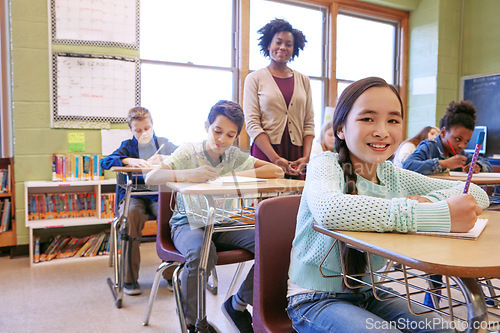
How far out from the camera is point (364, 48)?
5.25 metres

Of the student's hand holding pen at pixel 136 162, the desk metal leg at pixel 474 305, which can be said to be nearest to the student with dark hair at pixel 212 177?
the student's hand holding pen at pixel 136 162

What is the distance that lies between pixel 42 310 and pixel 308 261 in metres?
1.86

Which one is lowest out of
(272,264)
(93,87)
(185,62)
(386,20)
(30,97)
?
(272,264)

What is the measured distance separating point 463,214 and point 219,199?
3.56 feet

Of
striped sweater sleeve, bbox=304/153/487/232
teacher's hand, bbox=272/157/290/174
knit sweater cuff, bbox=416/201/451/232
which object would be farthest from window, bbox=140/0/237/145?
knit sweater cuff, bbox=416/201/451/232


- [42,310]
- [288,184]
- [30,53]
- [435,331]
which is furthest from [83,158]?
[435,331]

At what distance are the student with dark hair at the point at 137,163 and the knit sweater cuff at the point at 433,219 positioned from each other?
1.89m

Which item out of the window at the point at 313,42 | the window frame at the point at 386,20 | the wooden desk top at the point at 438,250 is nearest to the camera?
the wooden desk top at the point at 438,250

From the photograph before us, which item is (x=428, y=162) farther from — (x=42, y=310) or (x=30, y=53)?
(x=30, y=53)

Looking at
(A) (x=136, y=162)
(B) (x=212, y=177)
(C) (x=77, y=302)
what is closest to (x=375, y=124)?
(B) (x=212, y=177)

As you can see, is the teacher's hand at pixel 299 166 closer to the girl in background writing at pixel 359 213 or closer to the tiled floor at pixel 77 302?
the tiled floor at pixel 77 302

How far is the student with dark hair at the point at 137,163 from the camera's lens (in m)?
2.47

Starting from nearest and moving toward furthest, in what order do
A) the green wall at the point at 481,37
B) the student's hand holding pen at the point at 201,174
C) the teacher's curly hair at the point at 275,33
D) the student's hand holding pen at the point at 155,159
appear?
the student's hand holding pen at the point at 201,174 → the teacher's curly hair at the point at 275,33 → the student's hand holding pen at the point at 155,159 → the green wall at the point at 481,37

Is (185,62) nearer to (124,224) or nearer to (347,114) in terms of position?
(124,224)
